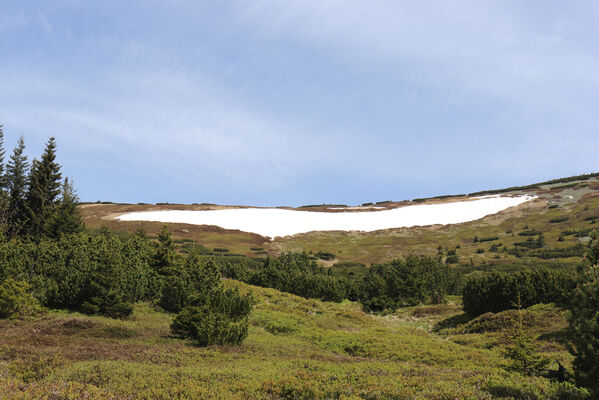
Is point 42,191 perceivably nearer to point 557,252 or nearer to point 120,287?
point 120,287

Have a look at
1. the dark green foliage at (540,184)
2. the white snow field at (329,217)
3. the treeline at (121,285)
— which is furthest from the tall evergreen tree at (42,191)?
the dark green foliage at (540,184)

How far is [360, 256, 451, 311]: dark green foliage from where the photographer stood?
3653cm

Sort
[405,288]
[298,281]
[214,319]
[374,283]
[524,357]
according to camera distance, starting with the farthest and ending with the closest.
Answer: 1. [298,281]
2. [374,283]
3. [405,288]
4. [214,319]
5. [524,357]

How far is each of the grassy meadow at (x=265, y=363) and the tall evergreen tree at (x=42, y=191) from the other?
95.2ft

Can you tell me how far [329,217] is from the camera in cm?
9638

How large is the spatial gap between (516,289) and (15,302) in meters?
27.7

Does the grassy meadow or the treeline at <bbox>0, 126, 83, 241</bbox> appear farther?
the treeline at <bbox>0, 126, 83, 241</bbox>

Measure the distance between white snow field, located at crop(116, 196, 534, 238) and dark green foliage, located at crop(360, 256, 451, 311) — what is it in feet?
145

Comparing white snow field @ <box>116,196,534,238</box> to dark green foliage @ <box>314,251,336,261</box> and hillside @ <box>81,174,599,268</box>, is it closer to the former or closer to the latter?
hillside @ <box>81,174,599,268</box>

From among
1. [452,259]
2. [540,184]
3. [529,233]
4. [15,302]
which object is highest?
[540,184]

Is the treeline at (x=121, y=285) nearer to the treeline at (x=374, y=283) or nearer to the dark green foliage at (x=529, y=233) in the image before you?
the treeline at (x=374, y=283)

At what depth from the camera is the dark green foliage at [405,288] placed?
36531mm

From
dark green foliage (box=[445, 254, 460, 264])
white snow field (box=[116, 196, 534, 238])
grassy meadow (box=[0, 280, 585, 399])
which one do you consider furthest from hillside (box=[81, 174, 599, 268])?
grassy meadow (box=[0, 280, 585, 399])

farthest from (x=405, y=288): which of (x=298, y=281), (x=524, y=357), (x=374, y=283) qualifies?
(x=524, y=357)
